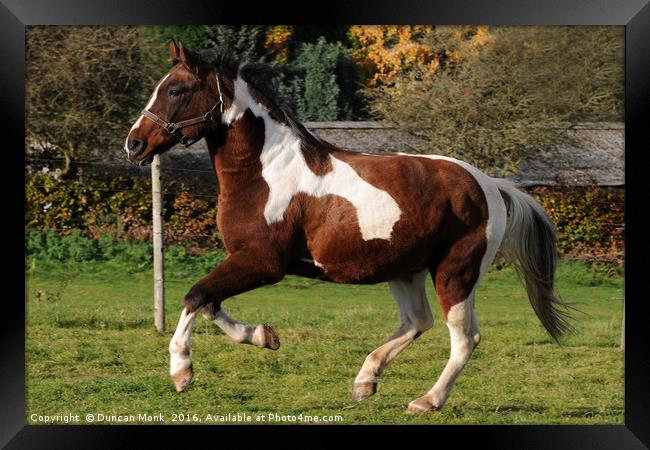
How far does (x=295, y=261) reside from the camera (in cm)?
578

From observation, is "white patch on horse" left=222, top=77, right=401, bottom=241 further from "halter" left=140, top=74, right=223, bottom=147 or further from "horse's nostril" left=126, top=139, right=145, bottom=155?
"horse's nostril" left=126, top=139, right=145, bottom=155

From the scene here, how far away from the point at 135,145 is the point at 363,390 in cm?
223

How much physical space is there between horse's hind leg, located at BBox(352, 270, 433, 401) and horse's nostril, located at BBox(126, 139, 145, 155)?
198cm

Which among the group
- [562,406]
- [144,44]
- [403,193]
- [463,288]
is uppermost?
[144,44]

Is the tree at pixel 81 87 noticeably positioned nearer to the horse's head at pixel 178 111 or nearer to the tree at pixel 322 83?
the tree at pixel 322 83

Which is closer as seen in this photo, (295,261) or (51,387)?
(295,261)

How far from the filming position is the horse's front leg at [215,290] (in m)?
5.40

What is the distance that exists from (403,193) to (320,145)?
2.13 ft

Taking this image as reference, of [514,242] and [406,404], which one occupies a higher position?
[514,242]

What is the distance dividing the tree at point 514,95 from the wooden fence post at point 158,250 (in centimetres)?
507

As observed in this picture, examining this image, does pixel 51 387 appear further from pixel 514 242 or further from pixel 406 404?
pixel 514 242

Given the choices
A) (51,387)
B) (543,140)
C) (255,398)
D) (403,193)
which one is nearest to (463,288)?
(403,193)

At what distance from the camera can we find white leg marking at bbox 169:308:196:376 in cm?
539

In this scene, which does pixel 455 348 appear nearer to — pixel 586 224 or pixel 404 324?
pixel 404 324
